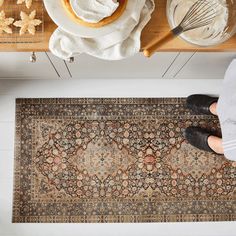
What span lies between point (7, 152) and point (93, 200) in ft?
1.26

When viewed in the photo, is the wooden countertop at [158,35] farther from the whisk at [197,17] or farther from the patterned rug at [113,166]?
the patterned rug at [113,166]

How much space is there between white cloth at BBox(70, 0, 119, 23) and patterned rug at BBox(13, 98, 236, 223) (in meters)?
0.76

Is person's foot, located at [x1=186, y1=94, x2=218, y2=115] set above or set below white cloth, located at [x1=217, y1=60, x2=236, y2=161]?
above

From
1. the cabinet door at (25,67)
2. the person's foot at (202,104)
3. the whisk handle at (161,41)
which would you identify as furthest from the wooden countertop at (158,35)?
the person's foot at (202,104)

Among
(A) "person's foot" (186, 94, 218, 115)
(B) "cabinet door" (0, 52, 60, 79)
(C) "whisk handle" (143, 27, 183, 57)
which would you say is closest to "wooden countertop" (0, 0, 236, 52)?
(C) "whisk handle" (143, 27, 183, 57)

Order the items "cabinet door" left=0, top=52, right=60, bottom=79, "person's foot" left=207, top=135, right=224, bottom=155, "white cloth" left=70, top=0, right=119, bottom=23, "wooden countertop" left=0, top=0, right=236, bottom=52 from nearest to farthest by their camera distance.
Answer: "white cloth" left=70, top=0, right=119, bottom=23, "wooden countertop" left=0, top=0, right=236, bottom=52, "cabinet door" left=0, top=52, right=60, bottom=79, "person's foot" left=207, top=135, right=224, bottom=155

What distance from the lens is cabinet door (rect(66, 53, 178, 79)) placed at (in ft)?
4.02

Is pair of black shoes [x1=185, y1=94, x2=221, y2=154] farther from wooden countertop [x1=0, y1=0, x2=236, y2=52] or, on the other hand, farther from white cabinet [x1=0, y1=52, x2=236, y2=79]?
wooden countertop [x1=0, y1=0, x2=236, y2=52]

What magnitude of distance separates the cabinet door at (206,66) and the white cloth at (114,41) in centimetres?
29

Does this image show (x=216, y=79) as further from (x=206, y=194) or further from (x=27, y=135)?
(x=27, y=135)

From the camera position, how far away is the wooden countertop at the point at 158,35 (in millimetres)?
972

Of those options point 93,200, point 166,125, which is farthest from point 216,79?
point 93,200

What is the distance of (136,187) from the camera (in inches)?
63.3

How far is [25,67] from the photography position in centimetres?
131
